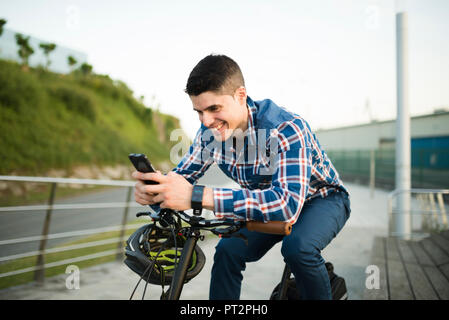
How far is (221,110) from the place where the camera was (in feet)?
4.60

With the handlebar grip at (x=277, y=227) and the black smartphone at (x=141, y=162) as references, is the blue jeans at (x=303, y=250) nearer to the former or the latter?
the handlebar grip at (x=277, y=227)

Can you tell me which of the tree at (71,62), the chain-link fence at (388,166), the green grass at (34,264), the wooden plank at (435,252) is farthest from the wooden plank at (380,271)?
the tree at (71,62)

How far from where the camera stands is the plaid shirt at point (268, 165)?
3.82 feet

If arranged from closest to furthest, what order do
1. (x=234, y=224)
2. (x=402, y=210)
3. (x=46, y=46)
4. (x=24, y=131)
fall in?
(x=234, y=224), (x=402, y=210), (x=24, y=131), (x=46, y=46)

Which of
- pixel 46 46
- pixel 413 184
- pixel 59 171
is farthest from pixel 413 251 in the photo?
pixel 46 46

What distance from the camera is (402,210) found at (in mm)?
5641

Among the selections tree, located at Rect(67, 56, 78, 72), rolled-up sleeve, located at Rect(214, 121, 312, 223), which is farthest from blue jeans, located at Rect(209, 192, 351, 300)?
tree, located at Rect(67, 56, 78, 72)

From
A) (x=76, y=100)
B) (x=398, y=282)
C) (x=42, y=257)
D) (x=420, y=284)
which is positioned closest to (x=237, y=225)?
(x=398, y=282)

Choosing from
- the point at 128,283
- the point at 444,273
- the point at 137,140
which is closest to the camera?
the point at 444,273

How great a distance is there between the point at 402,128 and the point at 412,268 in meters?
2.89

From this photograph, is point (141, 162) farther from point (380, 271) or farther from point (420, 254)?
point (420, 254)

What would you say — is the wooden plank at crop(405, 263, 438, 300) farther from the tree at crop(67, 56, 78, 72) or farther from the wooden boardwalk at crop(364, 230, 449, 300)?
the tree at crop(67, 56, 78, 72)

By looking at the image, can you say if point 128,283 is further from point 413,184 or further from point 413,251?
point 413,184

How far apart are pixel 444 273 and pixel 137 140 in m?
39.7
